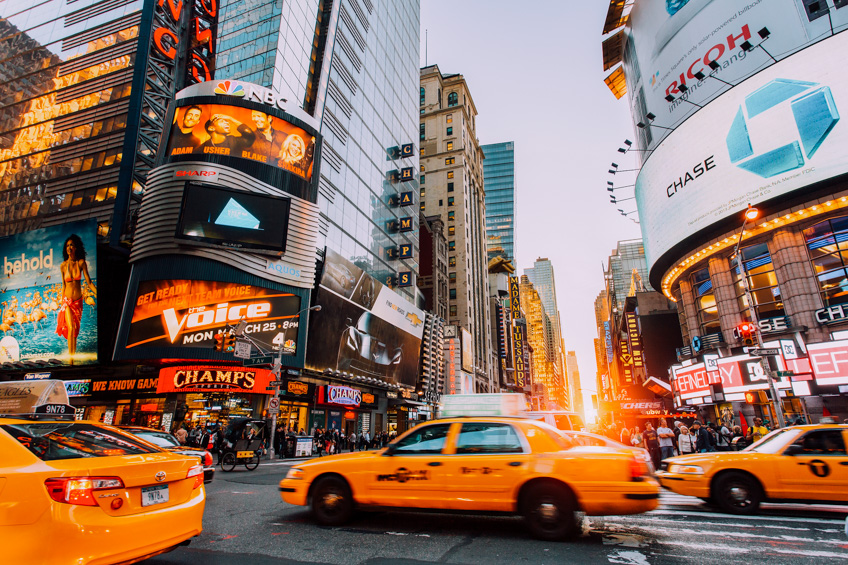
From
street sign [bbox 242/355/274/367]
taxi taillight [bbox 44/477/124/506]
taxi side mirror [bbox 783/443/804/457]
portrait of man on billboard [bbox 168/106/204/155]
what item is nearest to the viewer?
taxi taillight [bbox 44/477/124/506]

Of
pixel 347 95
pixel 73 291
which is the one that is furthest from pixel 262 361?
pixel 347 95

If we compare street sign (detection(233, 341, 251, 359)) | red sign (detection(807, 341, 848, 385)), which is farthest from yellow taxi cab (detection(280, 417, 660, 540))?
red sign (detection(807, 341, 848, 385))

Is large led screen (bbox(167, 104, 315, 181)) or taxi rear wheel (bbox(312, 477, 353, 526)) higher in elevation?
large led screen (bbox(167, 104, 315, 181))

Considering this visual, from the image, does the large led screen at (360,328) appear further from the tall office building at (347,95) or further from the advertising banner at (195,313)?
the advertising banner at (195,313)

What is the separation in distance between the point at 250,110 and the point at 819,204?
122 feet

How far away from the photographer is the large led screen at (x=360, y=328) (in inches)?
1274

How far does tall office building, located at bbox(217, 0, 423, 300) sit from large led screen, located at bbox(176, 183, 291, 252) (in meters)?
6.06

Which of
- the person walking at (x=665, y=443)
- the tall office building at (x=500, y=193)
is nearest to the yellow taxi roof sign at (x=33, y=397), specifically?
the person walking at (x=665, y=443)

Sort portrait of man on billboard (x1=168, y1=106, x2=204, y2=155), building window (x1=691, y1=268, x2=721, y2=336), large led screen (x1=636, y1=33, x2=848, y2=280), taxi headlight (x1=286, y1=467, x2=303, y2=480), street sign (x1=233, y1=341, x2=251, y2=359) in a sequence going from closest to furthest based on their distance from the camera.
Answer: taxi headlight (x1=286, y1=467, x2=303, y2=480), street sign (x1=233, y1=341, x2=251, y2=359), large led screen (x1=636, y1=33, x2=848, y2=280), portrait of man on billboard (x1=168, y1=106, x2=204, y2=155), building window (x1=691, y1=268, x2=721, y2=336)

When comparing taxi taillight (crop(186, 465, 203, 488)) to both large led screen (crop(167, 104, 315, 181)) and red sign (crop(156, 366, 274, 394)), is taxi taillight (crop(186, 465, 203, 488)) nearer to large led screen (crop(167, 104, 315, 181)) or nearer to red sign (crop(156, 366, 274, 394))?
red sign (crop(156, 366, 274, 394))

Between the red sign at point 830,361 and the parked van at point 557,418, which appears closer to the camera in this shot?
the parked van at point 557,418

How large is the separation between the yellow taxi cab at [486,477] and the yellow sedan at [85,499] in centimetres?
249

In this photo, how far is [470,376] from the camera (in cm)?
7088

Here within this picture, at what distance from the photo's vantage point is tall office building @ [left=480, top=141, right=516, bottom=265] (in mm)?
157038
